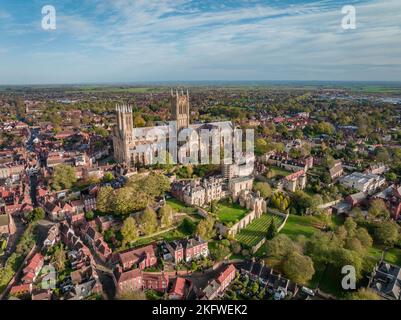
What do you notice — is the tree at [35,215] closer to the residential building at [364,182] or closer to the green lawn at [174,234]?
the green lawn at [174,234]

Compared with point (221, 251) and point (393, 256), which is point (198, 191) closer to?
point (221, 251)

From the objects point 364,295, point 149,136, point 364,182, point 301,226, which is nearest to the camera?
point 364,295

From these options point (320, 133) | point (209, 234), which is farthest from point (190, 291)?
point (320, 133)

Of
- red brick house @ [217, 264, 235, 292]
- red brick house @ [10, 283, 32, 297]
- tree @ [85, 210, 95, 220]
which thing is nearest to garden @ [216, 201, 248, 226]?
red brick house @ [217, 264, 235, 292]

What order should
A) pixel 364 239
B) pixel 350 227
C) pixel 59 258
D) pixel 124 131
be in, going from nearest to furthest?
pixel 59 258 → pixel 364 239 → pixel 350 227 → pixel 124 131

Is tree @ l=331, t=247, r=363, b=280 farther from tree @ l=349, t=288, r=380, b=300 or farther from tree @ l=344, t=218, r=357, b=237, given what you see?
tree @ l=344, t=218, r=357, b=237

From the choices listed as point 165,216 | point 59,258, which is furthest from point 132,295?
point 165,216

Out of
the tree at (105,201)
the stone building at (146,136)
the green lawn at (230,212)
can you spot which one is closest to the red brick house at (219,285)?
the green lawn at (230,212)
